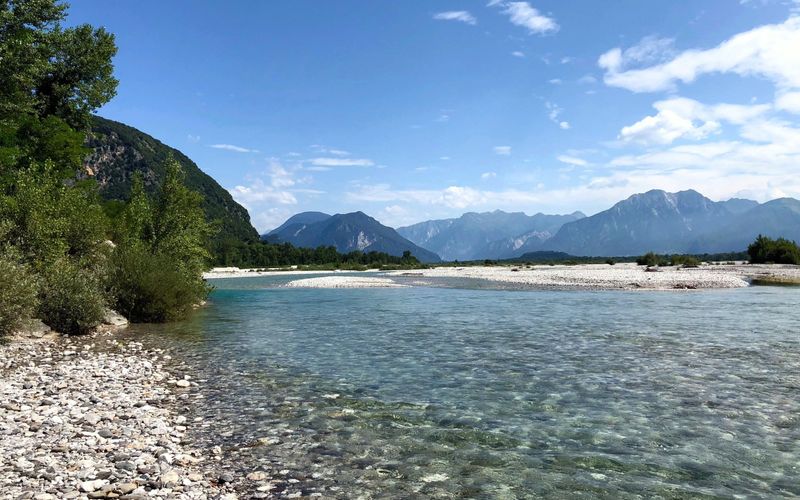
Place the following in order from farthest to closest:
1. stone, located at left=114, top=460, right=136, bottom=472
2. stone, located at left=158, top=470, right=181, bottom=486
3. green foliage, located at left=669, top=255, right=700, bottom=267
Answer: green foliage, located at left=669, top=255, right=700, bottom=267 < stone, located at left=114, top=460, right=136, bottom=472 < stone, located at left=158, top=470, right=181, bottom=486

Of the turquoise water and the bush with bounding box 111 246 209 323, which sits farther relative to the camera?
the bush with bounding box 111 246 209 323

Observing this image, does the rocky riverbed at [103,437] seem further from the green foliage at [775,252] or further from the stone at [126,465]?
the green foliage at [775,252]

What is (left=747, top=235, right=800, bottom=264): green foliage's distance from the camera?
95.7 m

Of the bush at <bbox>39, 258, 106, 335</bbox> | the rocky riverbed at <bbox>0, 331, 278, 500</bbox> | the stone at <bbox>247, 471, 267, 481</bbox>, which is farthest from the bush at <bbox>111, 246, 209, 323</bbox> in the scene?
the stone at <bbox>247, 471, 267, 481</bbox>

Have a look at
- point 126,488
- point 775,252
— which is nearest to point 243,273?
point 775,252

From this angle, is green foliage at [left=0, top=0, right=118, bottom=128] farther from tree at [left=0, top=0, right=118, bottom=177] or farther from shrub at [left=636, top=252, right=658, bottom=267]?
shrub at [left=636, top=252, right=658, bottom=267]

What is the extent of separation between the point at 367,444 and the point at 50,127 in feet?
161

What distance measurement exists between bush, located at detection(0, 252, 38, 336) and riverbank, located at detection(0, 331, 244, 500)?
2634 mm

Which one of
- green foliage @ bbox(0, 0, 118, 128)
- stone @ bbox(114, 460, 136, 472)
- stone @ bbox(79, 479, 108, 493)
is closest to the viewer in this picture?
stone @ bbox(79, 479, 108, 493)

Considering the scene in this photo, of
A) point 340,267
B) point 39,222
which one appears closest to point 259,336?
point 39,222

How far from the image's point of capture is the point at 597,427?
11.5m

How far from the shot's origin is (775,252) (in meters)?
101

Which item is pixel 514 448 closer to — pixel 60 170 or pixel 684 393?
pixel 684 393

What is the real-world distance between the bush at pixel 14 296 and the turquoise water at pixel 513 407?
5715mm
